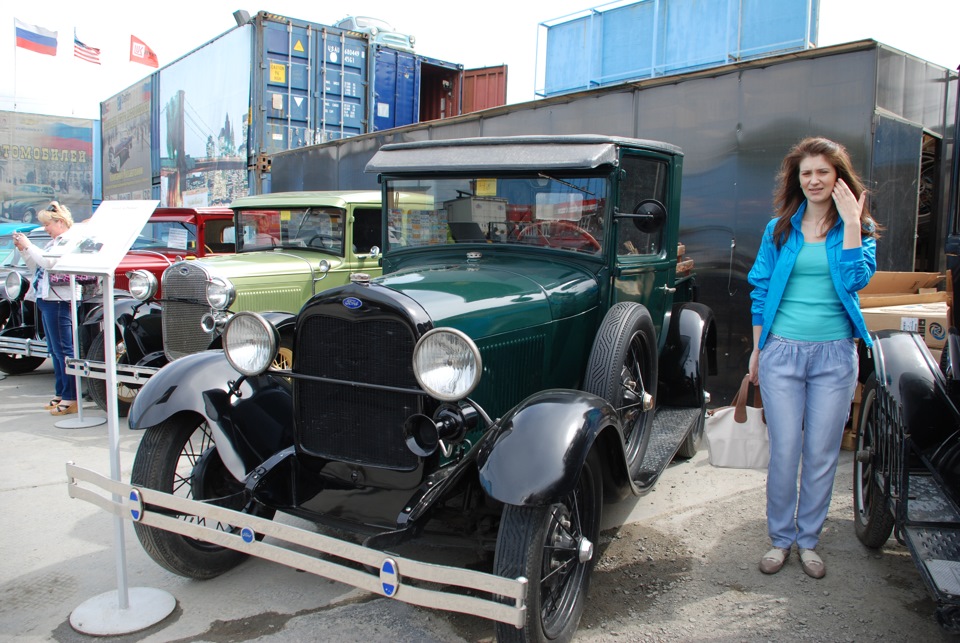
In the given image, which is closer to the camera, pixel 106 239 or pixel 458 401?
pixel 458 401

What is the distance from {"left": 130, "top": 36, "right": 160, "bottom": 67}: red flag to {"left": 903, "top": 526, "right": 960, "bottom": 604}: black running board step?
2180 centimetres

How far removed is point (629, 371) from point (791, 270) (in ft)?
3.03

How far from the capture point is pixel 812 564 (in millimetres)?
2979

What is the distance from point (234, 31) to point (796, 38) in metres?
8.74

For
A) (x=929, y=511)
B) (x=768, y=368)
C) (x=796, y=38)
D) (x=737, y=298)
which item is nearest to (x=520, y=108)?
(x=737, y=298)

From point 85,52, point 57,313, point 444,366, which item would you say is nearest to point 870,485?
point 444,366

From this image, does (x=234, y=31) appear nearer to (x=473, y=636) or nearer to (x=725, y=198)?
(x=725, y=198)

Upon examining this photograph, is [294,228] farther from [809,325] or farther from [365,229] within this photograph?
[809,325]

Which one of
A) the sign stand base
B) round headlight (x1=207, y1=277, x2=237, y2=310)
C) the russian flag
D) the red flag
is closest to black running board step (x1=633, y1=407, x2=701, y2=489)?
the sign stand base

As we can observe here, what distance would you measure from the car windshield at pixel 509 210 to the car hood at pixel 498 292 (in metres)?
0.13

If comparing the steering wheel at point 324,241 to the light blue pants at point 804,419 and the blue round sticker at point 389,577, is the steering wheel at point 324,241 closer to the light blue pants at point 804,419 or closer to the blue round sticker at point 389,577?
the light blue pants at point 804,419

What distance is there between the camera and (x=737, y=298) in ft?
19.0

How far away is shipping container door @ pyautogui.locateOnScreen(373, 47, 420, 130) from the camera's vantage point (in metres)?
12.5

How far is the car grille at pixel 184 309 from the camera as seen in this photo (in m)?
5.33
